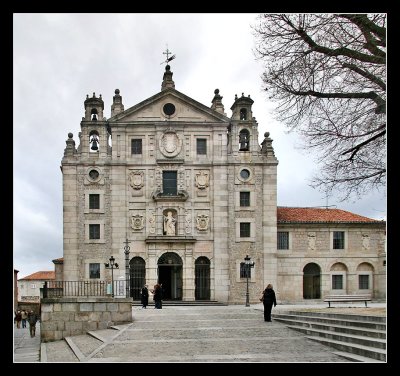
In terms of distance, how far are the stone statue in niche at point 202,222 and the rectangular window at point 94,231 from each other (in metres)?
6.79

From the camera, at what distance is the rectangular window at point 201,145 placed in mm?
39500

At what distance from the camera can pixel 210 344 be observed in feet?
53.9

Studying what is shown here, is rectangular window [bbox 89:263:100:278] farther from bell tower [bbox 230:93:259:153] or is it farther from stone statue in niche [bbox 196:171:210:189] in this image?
bell tower [bbox 230:93:259:153]

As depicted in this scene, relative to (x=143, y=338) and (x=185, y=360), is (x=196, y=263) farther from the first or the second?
(x=185, y=360)

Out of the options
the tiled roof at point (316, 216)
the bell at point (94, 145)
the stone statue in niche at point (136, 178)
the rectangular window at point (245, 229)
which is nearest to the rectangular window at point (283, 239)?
the tiled roof at point (316, 216)

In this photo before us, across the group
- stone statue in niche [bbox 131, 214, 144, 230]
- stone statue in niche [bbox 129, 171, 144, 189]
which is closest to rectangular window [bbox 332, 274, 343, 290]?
stone statue in niche [bbox 131, 214, 144, 230]

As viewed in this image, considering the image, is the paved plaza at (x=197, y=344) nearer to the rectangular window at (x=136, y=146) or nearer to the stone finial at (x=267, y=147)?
the rectangular window at (x=136, y=146)

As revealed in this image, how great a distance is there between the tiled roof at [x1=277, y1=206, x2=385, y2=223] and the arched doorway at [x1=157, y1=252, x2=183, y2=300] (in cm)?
790

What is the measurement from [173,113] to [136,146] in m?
3.47

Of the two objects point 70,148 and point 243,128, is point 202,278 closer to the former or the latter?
point 243,128
